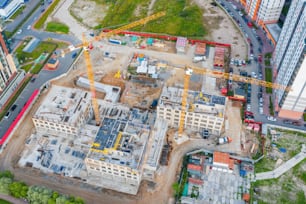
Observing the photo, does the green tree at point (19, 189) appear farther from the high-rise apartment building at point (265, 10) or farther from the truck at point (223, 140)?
the high-rise apartment building at point (265, 10)

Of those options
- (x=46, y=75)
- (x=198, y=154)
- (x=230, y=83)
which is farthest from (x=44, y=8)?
(x=198, y=154)

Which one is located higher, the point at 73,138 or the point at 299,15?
the point at 299,15

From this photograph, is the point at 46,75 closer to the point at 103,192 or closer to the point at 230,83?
the point at 103,192

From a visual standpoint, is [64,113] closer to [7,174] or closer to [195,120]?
[7,174]

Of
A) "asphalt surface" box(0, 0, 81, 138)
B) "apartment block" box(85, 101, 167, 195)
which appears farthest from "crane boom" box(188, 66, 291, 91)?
"asphalt surface" box(0, 0, 81, 138)

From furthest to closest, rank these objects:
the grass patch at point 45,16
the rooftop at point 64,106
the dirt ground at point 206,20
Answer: the grass patch at point 45,16 → the dirt ground at point 206,20 → the rooftop at point 64,106

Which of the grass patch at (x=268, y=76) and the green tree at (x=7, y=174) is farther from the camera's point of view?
the grass patch at (x=268, y=76)

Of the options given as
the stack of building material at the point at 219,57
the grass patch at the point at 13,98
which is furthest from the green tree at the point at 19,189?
the stack of building material at the point at 219,57

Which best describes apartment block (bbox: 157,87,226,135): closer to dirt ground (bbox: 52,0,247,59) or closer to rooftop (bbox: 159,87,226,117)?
rooftop (bbox: 159,87,226,117)
